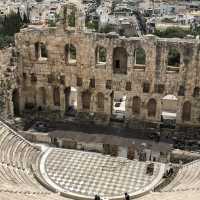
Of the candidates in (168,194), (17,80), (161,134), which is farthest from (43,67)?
(168,194)

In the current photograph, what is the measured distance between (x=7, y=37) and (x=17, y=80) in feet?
128

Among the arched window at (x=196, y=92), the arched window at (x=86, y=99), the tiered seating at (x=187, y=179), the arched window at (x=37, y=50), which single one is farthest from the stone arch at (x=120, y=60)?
the tiered seating at (x=187, y=179)

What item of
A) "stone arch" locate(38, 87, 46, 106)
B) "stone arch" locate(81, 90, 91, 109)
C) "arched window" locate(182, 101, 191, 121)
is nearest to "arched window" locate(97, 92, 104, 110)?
"stone arch" locate(81, 90, 91, 109)

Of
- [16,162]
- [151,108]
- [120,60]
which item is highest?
[120,60]

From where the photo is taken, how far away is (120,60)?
35.5m

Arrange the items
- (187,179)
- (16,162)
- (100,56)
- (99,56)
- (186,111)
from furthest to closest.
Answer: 1. (100,56)
2. (99,56)
3. (186,111)
4. (16,162)
5. (187,179)

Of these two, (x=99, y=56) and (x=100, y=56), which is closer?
(x=99, y=56)

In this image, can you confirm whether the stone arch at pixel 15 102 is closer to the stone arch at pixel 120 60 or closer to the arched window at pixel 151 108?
the stone arch at pixel 120 60

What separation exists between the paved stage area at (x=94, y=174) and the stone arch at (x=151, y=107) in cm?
701

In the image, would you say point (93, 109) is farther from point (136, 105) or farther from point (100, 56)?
point (100, 56)

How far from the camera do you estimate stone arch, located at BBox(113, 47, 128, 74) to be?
35156 millimetres

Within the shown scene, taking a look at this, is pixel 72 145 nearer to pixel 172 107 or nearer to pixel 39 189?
pixel 39 189

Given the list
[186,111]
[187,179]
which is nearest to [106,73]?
[186,111]

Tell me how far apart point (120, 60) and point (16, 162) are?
13.4 metres
